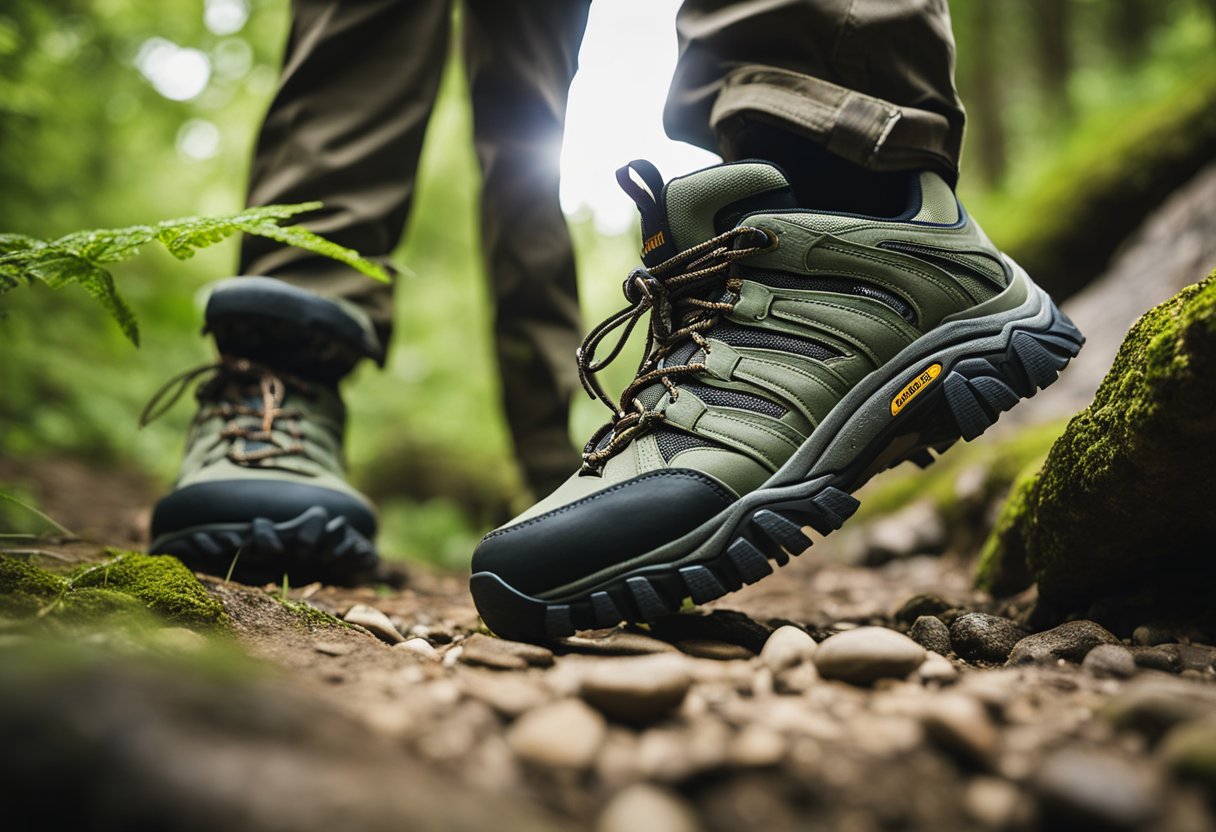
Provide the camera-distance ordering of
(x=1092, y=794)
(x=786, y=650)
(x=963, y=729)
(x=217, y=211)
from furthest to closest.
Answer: (x=217, y=211) < (x=786, y=650) < (x=963, y=729) < (x=1092, y=794)

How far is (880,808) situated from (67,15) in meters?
7.14

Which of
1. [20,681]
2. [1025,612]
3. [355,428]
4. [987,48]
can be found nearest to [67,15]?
[355,428]

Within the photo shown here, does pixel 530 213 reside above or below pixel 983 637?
above

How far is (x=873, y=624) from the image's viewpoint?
177cm

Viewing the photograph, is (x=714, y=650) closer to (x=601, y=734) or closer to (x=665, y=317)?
(x=601, y=734)

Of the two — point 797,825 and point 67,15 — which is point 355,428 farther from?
point 797,825

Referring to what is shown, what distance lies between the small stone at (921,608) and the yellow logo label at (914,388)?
509 mm

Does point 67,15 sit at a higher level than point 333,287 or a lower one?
higher

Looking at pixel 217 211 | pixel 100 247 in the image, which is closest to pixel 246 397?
pixel 100 247

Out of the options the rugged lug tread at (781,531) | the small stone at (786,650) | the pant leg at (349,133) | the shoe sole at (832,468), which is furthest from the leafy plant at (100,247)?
the small stone at (786,650)

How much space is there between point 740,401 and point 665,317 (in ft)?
0.87

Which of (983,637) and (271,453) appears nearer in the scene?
(983,637)

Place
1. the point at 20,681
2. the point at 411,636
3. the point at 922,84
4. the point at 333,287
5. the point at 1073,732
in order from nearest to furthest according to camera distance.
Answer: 1. the point at 20,681
2. the point at 1073,732
3. the point at 411,636
4. the point at 922,84
5. the point at 333,287

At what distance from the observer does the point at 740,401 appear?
1.58 meters
